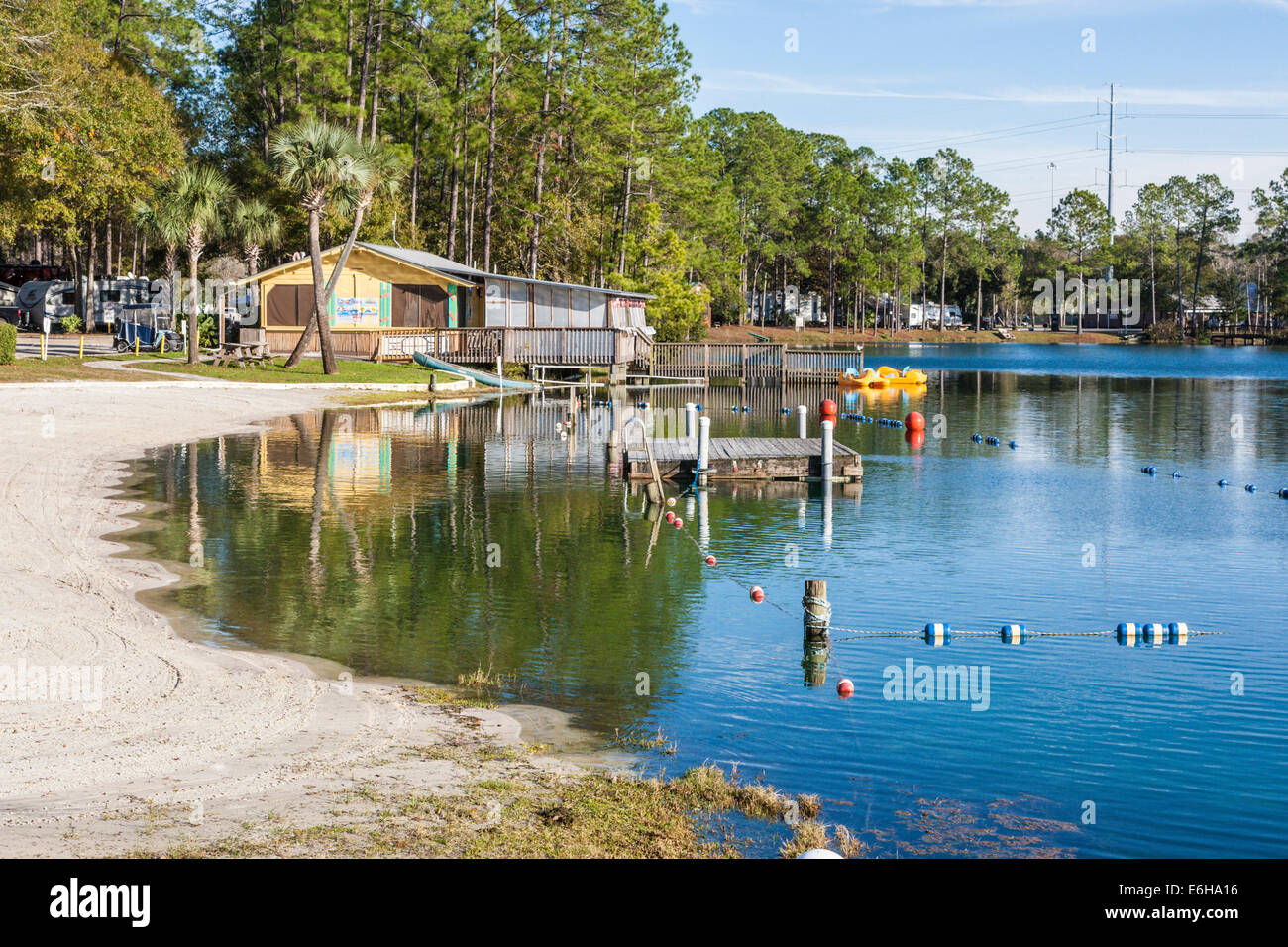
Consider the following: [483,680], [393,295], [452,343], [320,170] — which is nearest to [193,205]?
[320,170]

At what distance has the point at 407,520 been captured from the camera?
22.8 meters

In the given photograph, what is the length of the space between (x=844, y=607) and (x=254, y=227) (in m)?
52.7

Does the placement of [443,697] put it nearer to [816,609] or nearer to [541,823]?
[541,823]

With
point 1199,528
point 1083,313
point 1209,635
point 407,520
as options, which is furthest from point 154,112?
point 1083,313

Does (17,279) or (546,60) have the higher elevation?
(546,60)

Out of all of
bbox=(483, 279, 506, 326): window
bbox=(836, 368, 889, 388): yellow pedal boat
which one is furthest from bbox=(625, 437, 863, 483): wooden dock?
bbox=(836, 368, 889, 388): yellow pedal boat

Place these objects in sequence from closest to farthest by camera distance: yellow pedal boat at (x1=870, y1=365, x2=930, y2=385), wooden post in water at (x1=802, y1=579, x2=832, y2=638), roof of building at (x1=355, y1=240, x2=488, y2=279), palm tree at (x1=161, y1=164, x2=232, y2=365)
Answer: wooden post in water at (x1=802, y1=579, x2=832, y2=638), palm tree at (x1=161, y1=164, x2=232, y2=365), roof of building at (x1=355, y1=240, x2=488, y2=279), yellow pedal boat at (x1=870, y1=365, x2=930, y2=385)

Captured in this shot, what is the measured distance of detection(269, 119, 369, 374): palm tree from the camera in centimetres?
4872

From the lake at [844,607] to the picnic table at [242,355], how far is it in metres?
17.3

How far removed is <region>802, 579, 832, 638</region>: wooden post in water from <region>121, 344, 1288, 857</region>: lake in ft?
1.21

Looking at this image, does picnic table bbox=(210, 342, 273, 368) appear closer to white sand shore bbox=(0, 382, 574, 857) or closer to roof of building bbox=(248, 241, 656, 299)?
roof of building bbox=(248, 241, 656, 299)

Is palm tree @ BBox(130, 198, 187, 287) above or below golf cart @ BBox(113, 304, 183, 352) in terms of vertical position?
above
